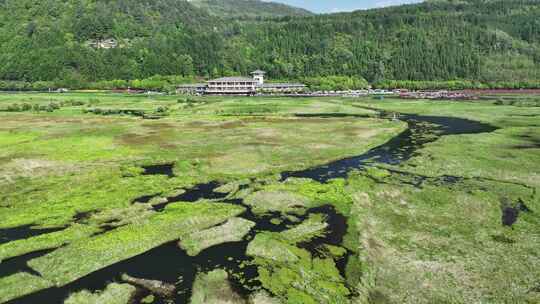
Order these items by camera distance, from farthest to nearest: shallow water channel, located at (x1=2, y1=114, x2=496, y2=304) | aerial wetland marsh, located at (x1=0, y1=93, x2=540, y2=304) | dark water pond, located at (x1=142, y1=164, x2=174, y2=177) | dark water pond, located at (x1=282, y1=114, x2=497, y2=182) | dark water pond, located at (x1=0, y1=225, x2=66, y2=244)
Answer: dark water pond, located at (x1=142, y1=164, x2=174, y2=177) → dark water pond, located at (x1=282, y1=114, x2=497, y2=182) → dark water pond, located at (x1=0, y1=225, x2=66, y2=244) → aerial wetland marsh, located at (x1=0, y1=93, x2=540, y2=304) → shallow water channel, located at (x1=2, y1=114, x2=496, y2=304)

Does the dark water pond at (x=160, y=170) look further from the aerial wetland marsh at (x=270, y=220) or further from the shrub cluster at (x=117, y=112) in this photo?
the shrub cluster at (x=117, y=112)

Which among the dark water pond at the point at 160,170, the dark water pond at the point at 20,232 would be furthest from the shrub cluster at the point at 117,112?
the dark water pond at the point at 20,232

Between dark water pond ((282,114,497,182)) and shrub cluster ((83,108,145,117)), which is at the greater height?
shrub cluster ((83,108,145,117))

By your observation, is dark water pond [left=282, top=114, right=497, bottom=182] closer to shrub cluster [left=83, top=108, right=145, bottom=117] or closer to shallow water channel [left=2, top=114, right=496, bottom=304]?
shallow water channel [left=2, top=114, right=496, bottom=304]

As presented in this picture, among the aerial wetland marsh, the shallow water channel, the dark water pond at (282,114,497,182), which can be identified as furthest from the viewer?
the dark water pond at (282,114,497,182)

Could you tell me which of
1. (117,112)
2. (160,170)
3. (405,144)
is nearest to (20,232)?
(160,170)

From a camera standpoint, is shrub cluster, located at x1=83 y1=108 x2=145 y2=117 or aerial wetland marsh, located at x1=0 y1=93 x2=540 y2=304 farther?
shrub cluster, located at x1=83 y1=108 x2=145 y2=117

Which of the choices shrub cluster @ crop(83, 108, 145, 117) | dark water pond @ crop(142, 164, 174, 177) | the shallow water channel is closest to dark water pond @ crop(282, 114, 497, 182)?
the shallow water channel

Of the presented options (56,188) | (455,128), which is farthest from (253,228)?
(455,128)
